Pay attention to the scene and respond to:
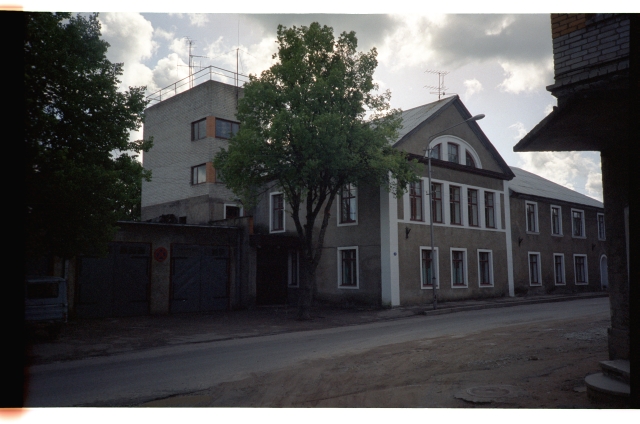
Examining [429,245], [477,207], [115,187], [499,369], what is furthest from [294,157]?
[477,207]

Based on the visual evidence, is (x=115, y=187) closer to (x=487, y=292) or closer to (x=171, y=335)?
(x=171, y=335)

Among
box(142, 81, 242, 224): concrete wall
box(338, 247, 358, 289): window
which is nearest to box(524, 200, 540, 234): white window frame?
box(338, 247, 358, 289): window

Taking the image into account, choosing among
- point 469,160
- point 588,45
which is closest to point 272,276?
point 469,160

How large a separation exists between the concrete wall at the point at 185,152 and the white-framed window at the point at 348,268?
7.34m

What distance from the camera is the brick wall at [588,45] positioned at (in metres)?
7.17

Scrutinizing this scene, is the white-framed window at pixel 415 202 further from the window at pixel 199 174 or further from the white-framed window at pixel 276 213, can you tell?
the window at pixel 199 174

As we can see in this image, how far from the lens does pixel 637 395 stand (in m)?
5.00

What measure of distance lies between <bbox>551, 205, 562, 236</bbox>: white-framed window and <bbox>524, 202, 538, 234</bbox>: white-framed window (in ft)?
6.74

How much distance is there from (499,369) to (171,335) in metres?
9.80

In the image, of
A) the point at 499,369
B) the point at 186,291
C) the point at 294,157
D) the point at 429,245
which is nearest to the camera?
the point at 499,369

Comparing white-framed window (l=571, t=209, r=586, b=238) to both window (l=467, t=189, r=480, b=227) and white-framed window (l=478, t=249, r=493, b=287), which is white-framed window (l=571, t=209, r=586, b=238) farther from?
window (l=467, t=189, r=480, b=227)

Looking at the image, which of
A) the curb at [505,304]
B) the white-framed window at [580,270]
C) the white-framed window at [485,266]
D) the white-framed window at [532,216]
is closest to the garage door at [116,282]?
the curb at [505,304]

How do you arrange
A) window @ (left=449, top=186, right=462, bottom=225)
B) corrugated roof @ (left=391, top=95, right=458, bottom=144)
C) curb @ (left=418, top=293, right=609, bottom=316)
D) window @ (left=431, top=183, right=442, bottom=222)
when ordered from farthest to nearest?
window @ (left=449, top=186, right=462, bottom=225) < window @ (left=431, top=183, right=442, bottom=222) < corrugated roof @ (left=391, top=95, right=458, bottom=144) < curb @ (left=418, top=293, right=609, bottom=316)

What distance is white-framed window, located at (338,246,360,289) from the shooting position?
79.7 feet
